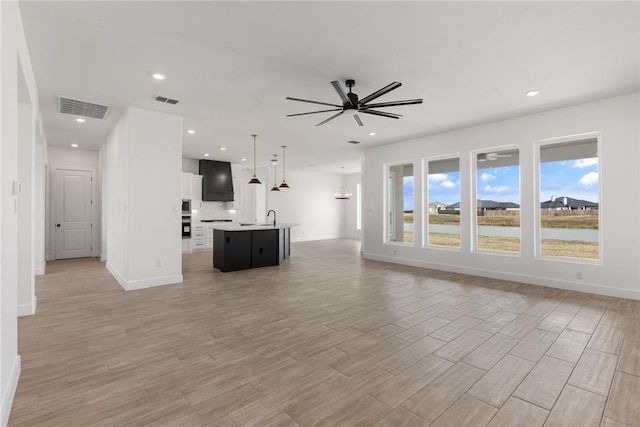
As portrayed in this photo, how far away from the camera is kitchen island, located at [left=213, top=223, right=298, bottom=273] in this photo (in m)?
6.69

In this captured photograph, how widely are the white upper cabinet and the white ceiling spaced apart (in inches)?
154

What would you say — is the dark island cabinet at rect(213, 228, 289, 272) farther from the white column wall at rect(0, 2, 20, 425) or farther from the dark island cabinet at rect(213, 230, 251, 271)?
the white column wall at rect(0, 2, 20, 425)

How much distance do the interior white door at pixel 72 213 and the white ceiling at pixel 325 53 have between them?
3.33 meters

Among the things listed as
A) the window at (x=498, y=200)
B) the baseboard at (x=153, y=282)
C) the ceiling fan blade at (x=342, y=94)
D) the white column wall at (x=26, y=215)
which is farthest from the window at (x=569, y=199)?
the white column wall at (x=26, y=215)

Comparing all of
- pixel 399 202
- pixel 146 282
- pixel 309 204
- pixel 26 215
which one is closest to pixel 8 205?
pixel 26 215

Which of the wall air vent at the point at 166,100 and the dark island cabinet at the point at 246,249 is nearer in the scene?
the wall air vent at the point at 166,100

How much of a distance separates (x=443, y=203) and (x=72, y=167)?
30.9 feet

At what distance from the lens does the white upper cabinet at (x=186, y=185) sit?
30.5 ft

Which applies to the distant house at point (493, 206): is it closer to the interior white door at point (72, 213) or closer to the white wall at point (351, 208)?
the white wall at point (351, 208)

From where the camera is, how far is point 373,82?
13.3 ft

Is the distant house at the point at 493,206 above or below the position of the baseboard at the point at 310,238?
above

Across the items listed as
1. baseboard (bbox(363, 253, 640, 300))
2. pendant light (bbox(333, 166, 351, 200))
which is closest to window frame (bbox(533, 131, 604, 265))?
baseboard (bbox(363, 253, 640, 300))

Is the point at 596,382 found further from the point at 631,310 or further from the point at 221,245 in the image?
the point at 221,245

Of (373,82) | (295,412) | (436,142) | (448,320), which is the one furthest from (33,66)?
(436,142)
